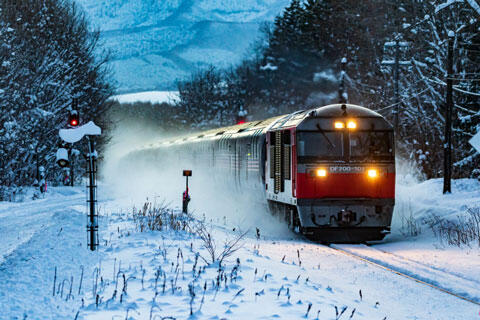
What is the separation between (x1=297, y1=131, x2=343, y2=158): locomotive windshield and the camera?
47.0ft

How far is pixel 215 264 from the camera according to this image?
10.4 m

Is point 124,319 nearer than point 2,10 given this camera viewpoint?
Yes

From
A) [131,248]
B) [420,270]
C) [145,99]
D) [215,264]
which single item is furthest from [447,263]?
[145,99]

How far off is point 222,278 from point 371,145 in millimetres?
6713

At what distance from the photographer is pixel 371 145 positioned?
14.5m

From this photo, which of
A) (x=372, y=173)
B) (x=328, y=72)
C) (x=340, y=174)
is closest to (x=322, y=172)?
(x=340, y=174)

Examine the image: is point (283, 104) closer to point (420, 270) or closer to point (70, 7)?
point (70, 7)

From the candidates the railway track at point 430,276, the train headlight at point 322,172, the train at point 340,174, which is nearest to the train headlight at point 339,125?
the train at point 340,174

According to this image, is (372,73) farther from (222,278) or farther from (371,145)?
(222,278)

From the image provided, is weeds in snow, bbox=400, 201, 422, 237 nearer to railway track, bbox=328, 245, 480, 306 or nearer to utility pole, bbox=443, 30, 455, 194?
utility pole, bbox=443, 30, 455, 194

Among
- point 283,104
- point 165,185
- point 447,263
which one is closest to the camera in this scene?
point 447,263

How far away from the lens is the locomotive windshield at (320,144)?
14328 mm

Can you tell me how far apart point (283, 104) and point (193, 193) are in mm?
34417

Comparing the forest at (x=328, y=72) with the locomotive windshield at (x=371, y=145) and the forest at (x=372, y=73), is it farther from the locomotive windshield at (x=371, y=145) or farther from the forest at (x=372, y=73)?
the locomotive windshield at (x=371, y=145)
